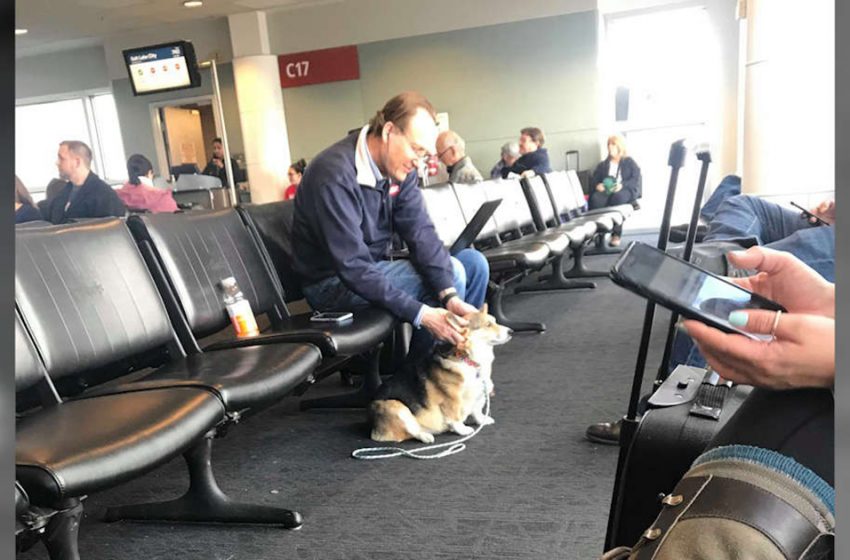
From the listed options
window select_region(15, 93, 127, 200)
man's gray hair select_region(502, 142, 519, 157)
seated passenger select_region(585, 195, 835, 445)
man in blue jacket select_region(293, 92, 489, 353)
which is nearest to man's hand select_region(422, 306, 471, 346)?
man in blue jacket select_region(293, 92, 489, 353)

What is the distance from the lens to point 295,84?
34.3 feet

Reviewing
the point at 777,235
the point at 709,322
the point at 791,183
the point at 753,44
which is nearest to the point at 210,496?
the point at 709,322

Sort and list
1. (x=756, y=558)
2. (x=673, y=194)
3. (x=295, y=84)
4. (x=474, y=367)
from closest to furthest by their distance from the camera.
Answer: (x=756, y=558), (x=673, y=194), (x=474, y=367), (x=295, y=84)

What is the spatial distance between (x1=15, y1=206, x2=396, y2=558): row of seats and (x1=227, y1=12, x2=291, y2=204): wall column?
25.9 feet

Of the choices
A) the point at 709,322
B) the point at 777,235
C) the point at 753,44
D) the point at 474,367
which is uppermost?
the point at 753,44

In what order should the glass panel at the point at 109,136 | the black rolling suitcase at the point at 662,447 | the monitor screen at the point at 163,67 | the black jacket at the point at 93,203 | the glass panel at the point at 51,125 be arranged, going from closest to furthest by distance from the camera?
the black rolling suitcase at the point at 662,447
the black jacket at the point at 93,203
the monitor screen at the point at 163,67
the glass panel at the point at 109,136
the glass panel at the point at 51,125

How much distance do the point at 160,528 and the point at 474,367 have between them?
1.15 m

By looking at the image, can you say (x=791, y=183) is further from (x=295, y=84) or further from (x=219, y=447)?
(x=295, y=84)

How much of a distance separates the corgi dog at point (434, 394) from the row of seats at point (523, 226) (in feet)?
4.93

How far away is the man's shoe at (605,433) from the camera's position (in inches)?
94.7

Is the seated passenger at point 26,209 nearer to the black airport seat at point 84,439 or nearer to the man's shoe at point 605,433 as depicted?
the black airport seat at point 84,439

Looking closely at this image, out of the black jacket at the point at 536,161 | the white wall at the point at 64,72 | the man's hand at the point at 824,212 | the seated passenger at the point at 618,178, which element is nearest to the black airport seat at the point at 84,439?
the man's hand at the point at 824,212

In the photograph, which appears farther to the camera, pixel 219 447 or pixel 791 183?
pixel 791 183

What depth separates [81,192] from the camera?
471 centimetres
